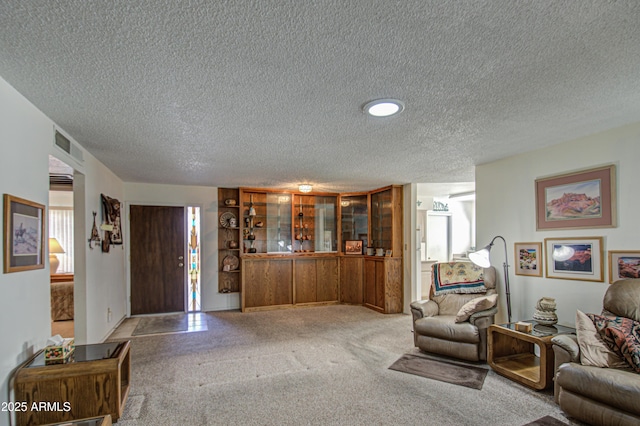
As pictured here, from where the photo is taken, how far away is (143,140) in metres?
3.41

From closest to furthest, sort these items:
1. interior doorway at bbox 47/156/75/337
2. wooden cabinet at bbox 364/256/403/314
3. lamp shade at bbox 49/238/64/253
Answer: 1. interior doorway at bbox 47/156/75/337
2. wooden cabinet at bbox 364/256/403/314
3. lamp shade at bbox 49/238/64/253

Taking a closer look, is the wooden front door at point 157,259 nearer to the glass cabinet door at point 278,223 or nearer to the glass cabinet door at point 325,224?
the glass cabinet door at point 278,223

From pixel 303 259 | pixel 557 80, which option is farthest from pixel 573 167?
pixel 303 259

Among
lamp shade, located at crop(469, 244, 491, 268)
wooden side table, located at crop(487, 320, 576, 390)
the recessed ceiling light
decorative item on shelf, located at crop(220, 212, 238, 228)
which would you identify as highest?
the recessed ceiling light

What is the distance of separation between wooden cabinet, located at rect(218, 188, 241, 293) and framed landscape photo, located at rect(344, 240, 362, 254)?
2198 mm

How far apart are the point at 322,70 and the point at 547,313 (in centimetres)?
309

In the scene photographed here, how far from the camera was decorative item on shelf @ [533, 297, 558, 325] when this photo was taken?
130 inches

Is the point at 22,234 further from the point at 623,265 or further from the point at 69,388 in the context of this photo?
the point at 623,265

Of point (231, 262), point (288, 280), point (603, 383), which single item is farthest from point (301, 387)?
point (231, 262)

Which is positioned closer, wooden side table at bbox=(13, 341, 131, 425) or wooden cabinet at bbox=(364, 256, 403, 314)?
wooden side table at bbox=(13, 341, 131, 425)

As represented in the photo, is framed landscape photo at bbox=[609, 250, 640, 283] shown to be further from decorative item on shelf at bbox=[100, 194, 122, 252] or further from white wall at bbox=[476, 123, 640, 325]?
decorative item on shelf at bbox=[100, 194, 122, 252]

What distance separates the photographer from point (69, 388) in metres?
2.36

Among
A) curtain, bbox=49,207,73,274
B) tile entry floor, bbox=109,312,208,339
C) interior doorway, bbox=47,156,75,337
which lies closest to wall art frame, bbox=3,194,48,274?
interior doorway, bbox=47,156,75,337

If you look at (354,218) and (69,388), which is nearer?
(69,388)
